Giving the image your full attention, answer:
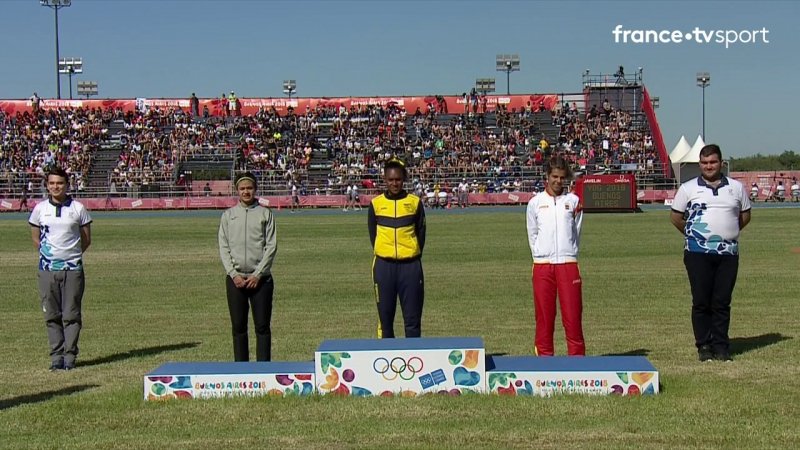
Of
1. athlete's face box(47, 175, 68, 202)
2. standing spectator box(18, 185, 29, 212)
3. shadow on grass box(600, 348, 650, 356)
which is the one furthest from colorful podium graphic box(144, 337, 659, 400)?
standing spectator box(18, 185, 29, 212)

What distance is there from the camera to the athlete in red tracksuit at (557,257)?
8672mm

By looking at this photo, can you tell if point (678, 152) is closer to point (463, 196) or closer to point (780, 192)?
point (780, 192)

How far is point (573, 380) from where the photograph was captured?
750cm

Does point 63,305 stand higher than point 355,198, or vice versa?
point 355,198

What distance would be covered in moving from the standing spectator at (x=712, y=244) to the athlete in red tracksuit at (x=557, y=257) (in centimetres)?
126

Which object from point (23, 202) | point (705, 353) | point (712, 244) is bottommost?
point (705, 353)

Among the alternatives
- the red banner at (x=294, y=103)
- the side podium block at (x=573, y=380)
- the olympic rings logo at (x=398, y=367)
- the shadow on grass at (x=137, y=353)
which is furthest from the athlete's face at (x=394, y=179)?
the red banner at (x=294, y=103)

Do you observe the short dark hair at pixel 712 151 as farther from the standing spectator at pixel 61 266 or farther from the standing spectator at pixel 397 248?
the standing spectator at pixel 61 266

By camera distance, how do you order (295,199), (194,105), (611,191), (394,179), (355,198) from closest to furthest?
(394,179) < (611,191) < (355,198) < (295,199) < (194,105)

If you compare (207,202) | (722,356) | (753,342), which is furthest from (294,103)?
(722,356)

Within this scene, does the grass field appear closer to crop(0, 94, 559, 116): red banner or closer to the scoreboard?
the scoreboard

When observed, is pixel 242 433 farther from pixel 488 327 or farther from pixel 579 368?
pixel 488 327

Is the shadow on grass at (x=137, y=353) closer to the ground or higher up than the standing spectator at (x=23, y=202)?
closer to the ground

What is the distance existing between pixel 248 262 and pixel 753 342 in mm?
5485
